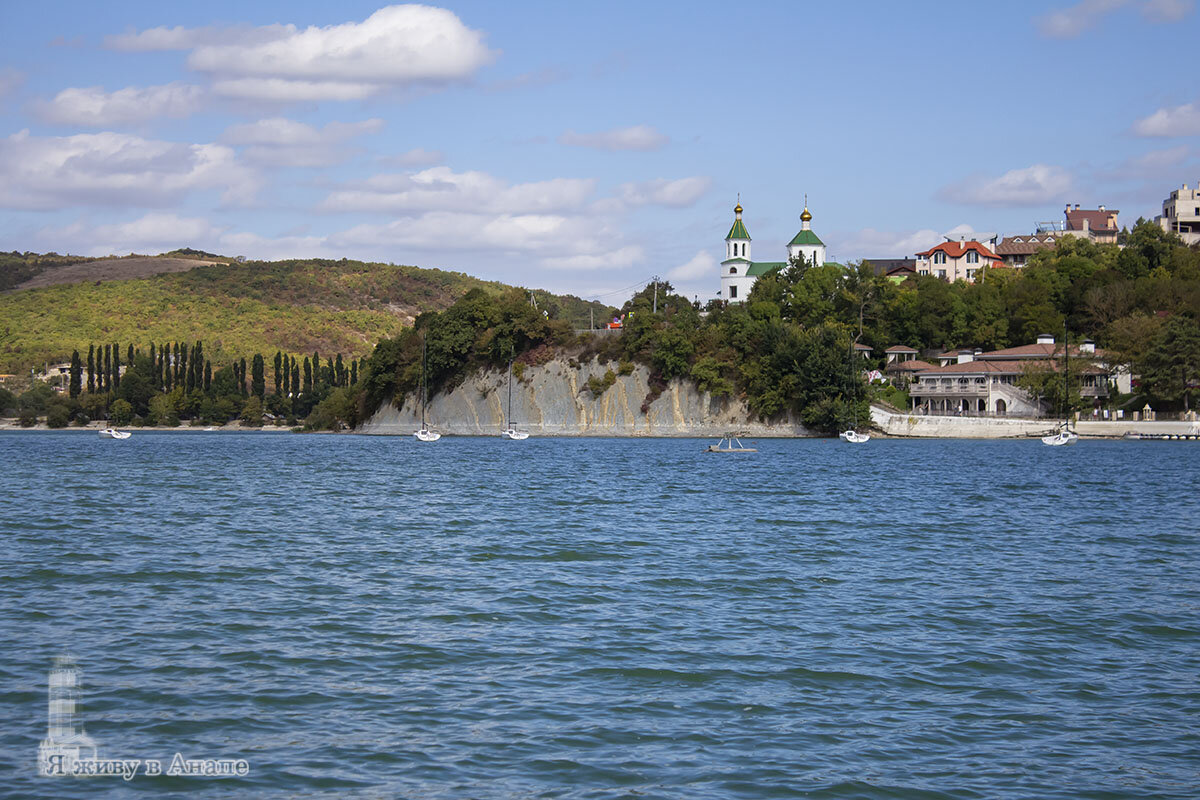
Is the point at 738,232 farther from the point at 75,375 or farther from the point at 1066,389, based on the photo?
the point at 75,375

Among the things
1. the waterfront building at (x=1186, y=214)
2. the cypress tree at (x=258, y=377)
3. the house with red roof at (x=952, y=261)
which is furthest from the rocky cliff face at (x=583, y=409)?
the waterfront building at (x=1186, y=214)

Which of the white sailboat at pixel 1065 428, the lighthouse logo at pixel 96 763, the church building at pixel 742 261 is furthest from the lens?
the church building at pixel 742 261

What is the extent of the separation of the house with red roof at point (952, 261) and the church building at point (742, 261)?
48.0ft

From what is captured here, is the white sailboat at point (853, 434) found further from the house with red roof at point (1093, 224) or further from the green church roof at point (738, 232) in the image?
the house with red roof at point (1093, 224)

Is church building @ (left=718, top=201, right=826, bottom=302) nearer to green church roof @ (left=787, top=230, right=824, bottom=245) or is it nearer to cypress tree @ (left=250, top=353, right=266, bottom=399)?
green church roof @ (left=787, top=230, right=824, bottom=245)

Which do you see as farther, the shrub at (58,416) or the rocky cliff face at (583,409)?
the shrub at (58,416)

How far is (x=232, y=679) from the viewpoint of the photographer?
13344mm

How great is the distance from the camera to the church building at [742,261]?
137750 millimetres

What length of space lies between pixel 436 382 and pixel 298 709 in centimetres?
10983

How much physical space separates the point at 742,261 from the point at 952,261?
1136 inches

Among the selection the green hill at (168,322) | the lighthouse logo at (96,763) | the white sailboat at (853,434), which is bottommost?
the lighthouse logo at (96,763)

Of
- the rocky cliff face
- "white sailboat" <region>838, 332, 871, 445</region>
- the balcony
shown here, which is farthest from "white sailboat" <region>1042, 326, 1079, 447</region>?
the rocky cliff face

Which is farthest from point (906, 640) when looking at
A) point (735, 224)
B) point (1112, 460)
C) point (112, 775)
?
point (735, 224)

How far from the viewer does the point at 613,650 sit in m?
15.2
